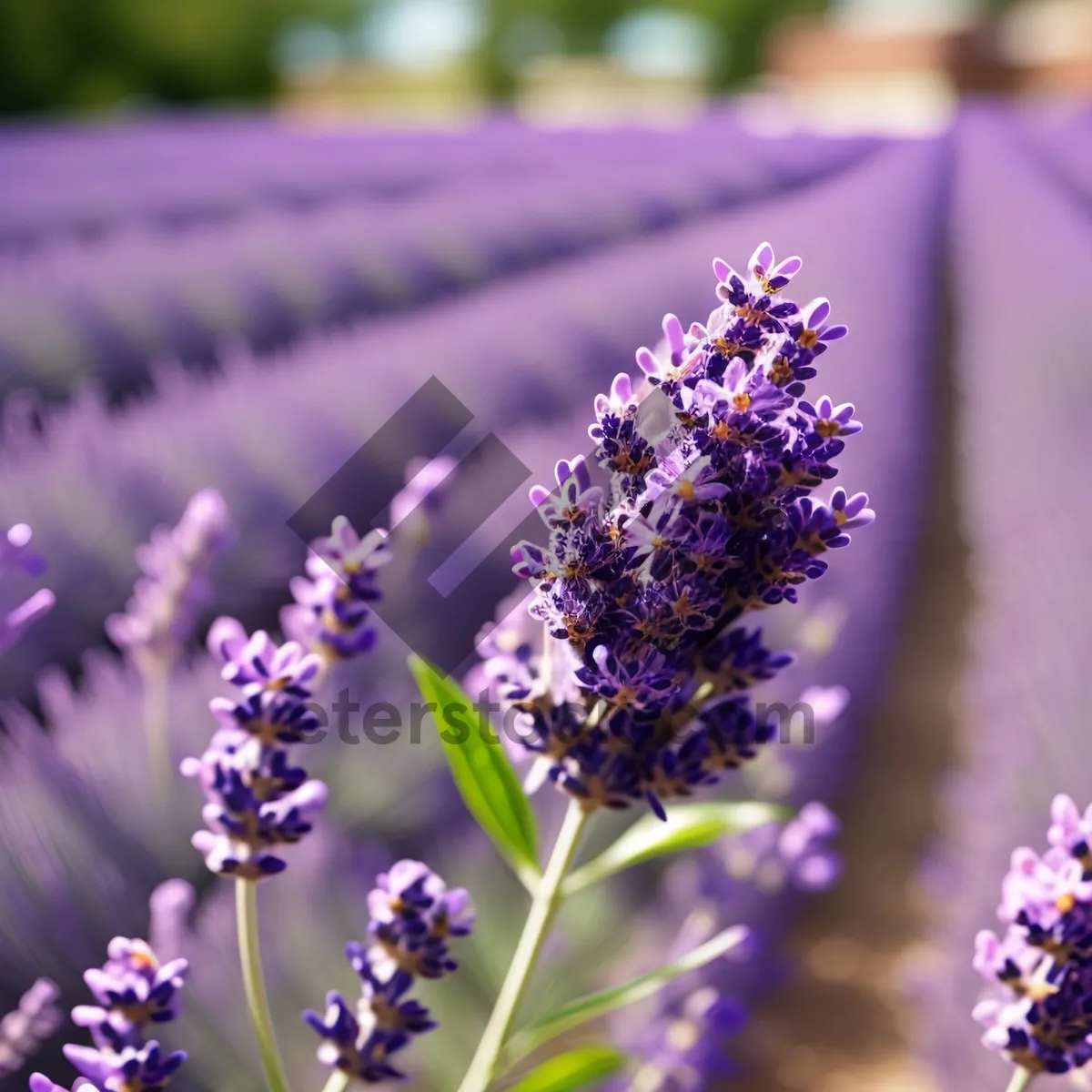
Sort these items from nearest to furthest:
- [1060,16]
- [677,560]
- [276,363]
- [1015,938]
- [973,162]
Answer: [677,560] < [1015,938] < [276,363] < [973,162] < [1060,16]

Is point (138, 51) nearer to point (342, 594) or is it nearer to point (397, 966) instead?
point (342, 594)

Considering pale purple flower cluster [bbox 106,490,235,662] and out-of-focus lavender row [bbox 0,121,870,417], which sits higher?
out-of-focus lavender row [bbox 0,121,870,417]

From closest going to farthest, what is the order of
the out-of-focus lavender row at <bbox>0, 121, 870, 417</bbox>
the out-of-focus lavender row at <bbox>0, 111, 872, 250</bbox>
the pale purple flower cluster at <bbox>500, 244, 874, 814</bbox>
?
the pale purple flower cluster at <bbox>500, 244, 874, 814</bbox> → the out-of-focus lavender row at <bbox>0, 121, 870, 417</bbox> → the out-of-focus lavender row at <bbox>0, 111, 872, 250</bbox>

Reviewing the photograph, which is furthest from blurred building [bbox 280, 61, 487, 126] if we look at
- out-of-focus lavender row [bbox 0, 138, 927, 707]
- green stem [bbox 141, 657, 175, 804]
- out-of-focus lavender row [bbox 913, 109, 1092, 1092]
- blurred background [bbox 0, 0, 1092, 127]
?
green stem [bbox 141, 657, 175, 804]

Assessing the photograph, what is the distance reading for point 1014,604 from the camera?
5.78 ft

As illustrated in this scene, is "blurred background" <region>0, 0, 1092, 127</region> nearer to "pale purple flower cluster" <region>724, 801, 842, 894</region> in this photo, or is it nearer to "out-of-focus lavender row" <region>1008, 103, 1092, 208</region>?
"out-of-focus lavender row" <region>1008, 103, 1092, 208</region>

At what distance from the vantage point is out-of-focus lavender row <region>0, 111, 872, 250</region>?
166 inches

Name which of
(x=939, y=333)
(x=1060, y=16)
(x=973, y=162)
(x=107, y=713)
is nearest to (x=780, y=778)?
(x=107, y=713)

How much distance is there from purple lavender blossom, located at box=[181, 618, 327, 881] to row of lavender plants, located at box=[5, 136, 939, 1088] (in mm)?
153

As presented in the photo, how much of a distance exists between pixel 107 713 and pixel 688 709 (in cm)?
68

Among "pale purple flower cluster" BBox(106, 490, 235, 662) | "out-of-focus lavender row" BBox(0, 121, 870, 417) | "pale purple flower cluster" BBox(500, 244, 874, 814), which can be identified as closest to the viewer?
"pale purple flower cluster" BBox(500, 244, 874, 814)

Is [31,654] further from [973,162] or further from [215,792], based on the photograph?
[973,162]

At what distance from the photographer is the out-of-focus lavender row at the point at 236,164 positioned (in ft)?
13.9

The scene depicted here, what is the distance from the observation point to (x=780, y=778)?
135 cm
